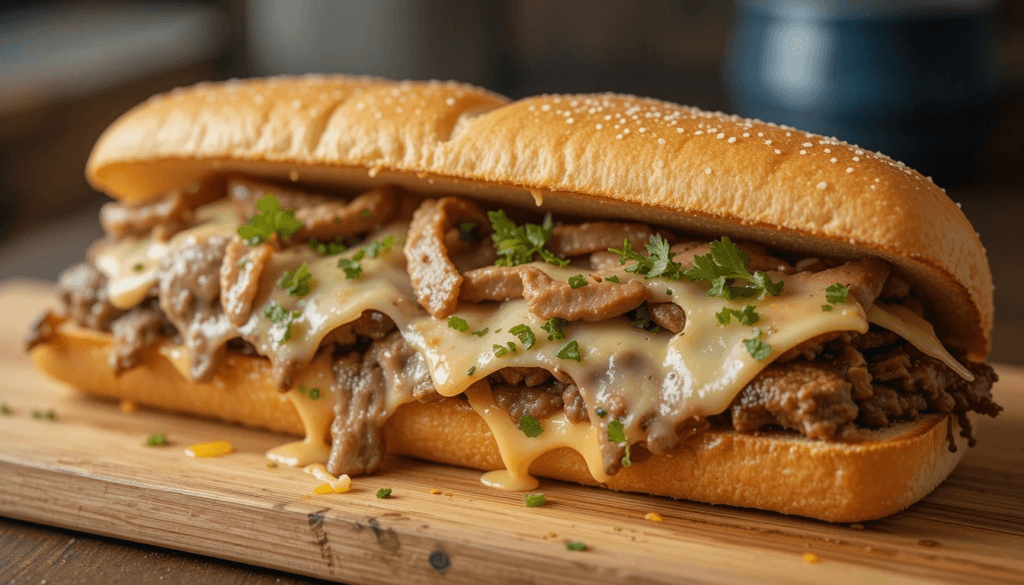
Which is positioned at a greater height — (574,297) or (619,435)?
(574,297)

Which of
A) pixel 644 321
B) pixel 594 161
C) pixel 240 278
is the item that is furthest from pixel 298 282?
pixel 644 321

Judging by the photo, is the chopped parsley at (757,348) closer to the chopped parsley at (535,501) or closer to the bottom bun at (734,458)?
the bottom bun at (734,458)

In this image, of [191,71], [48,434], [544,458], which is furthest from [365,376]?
[191,71]

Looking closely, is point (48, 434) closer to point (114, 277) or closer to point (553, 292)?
point (114, 277)

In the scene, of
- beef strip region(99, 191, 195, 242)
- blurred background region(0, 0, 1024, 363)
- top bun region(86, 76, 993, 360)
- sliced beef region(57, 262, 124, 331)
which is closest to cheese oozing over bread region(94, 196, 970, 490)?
top bun region(86, 76, 993, 360)

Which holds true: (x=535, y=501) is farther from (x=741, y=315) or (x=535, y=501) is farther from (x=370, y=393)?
(x=741, y=315)

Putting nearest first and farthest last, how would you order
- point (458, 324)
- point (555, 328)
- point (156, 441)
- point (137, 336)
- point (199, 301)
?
1. point (555, 328)
2. point (458, 324)
3. point (156, 441)
4. point (199, 301)
5. point (137, 336)

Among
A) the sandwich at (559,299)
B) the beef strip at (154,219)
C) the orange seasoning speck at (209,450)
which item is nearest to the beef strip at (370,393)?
the sandwich at (559,299)
